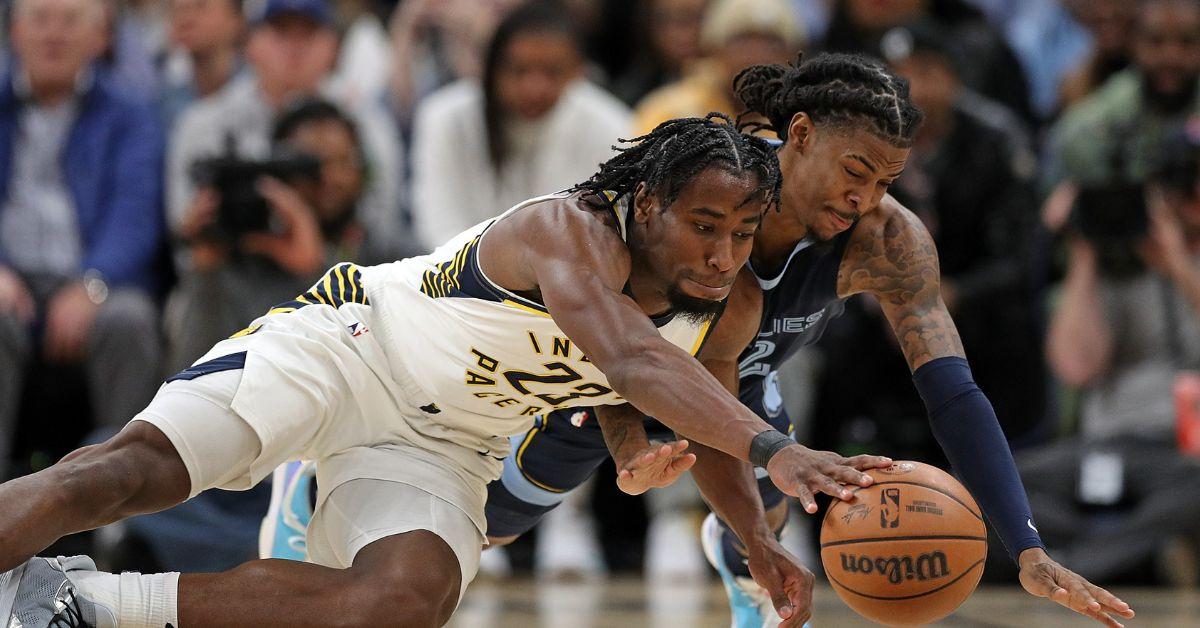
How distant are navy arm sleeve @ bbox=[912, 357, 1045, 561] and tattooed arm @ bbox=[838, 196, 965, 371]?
0.26ft

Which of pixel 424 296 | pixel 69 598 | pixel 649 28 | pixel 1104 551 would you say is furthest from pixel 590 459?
pixel 649 28

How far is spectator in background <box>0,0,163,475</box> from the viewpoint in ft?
23.4

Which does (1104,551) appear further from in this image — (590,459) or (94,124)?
(94,124)

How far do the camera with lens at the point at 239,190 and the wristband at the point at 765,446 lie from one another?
4.50m

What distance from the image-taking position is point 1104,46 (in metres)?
8.64

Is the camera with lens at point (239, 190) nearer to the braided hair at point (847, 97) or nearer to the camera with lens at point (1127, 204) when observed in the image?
the braided hair at point (847, 97)

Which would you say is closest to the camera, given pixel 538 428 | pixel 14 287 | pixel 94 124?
pixel 538 428

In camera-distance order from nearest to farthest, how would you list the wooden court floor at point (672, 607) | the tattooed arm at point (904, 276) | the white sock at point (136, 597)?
the white sock at point (136, 597)
the tattooed arm at point (904, 276)
the wooden court floor at point (672, 607)

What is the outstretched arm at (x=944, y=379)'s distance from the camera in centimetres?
381

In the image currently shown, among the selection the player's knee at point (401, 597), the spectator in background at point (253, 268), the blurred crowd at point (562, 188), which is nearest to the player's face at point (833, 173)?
the player's knee at point (401, 597)

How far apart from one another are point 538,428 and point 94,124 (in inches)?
164

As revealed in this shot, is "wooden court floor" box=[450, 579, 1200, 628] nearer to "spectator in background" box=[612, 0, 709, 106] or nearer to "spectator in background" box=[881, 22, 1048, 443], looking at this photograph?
"spectator in background" box=[881, 22, 1048, 443]

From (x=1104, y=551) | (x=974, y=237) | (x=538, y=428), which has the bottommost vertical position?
(x=1104, y=551)

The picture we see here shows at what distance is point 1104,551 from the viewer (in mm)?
7078
